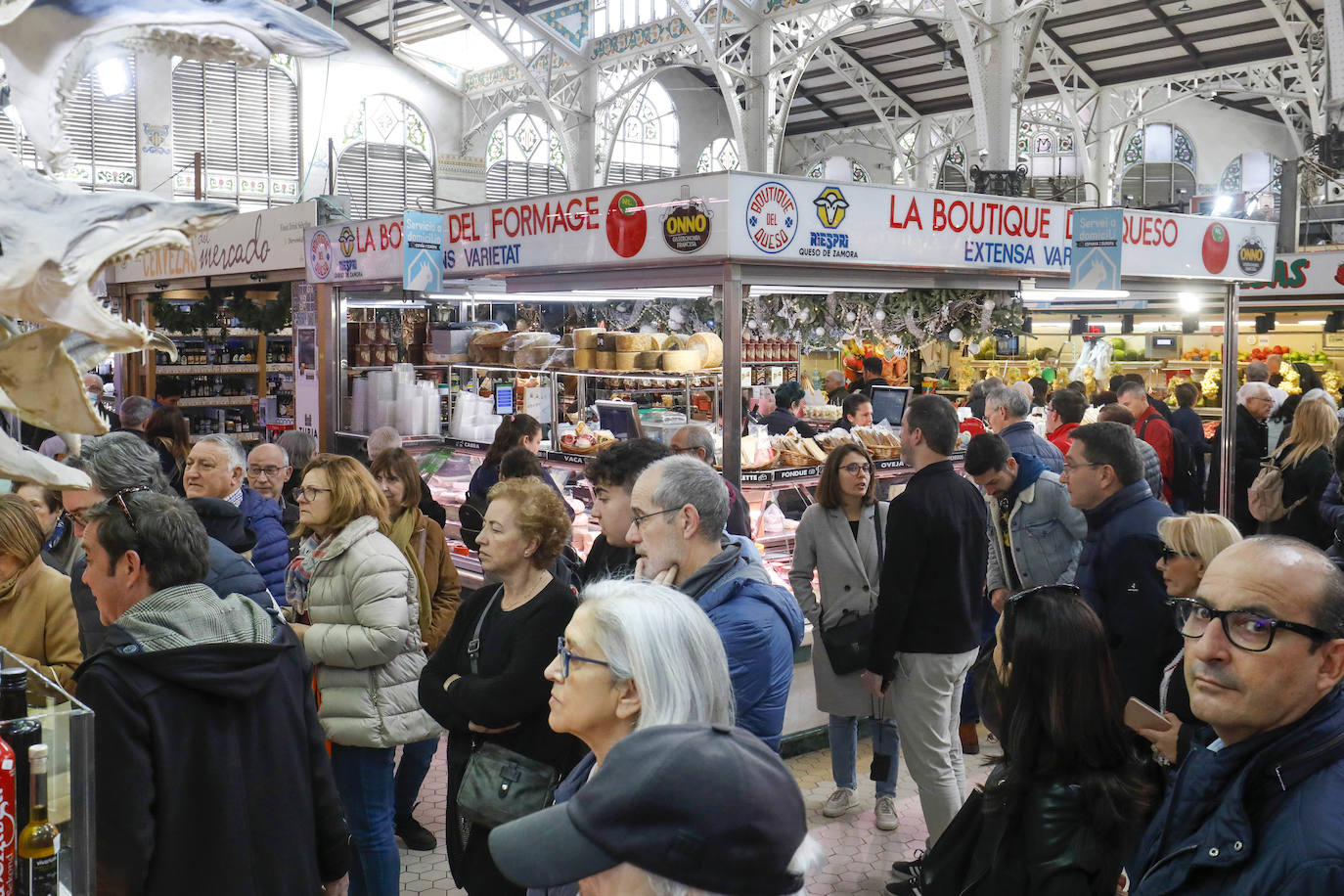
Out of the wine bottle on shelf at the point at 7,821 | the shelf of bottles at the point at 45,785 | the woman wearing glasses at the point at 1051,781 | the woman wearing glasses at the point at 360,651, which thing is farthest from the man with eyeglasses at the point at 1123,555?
the wine bottle on shelf at the point at 7,821

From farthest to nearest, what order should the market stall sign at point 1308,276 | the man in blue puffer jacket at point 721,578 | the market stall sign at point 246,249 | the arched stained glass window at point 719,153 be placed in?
the arched stained glass window at point 719,153
the market stall sign at point 1308,276
the market stall sign at point 246,249
the man in blue puffer jacket at point 721,578

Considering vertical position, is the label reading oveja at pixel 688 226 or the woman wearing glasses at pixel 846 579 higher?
the label reading oveja at pixel 688 226

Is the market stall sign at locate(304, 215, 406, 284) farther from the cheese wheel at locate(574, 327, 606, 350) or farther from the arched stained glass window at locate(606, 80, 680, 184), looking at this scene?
the arched stained glass window at locate(606, 80, 680, 184)

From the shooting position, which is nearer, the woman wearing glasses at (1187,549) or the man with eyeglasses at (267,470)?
the woman wearing glasses at (1187,549)

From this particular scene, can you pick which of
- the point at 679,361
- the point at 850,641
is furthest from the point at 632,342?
the point at 850,641

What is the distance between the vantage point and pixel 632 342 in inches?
274

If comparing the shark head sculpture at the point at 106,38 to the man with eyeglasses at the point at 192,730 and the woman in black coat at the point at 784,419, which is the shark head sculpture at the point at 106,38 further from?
the woman in black coat at the point at 784,419

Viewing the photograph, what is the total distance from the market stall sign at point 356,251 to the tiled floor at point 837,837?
304cm

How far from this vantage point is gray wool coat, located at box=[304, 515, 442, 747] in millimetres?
3336

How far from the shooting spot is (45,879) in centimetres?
175

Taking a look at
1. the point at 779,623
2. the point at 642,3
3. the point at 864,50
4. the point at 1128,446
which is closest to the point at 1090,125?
the point at 864,50

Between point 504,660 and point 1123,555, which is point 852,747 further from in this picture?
point 504,660

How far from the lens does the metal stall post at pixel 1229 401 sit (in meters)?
8.14

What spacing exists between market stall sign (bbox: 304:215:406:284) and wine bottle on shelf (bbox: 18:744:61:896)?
17.0ft
